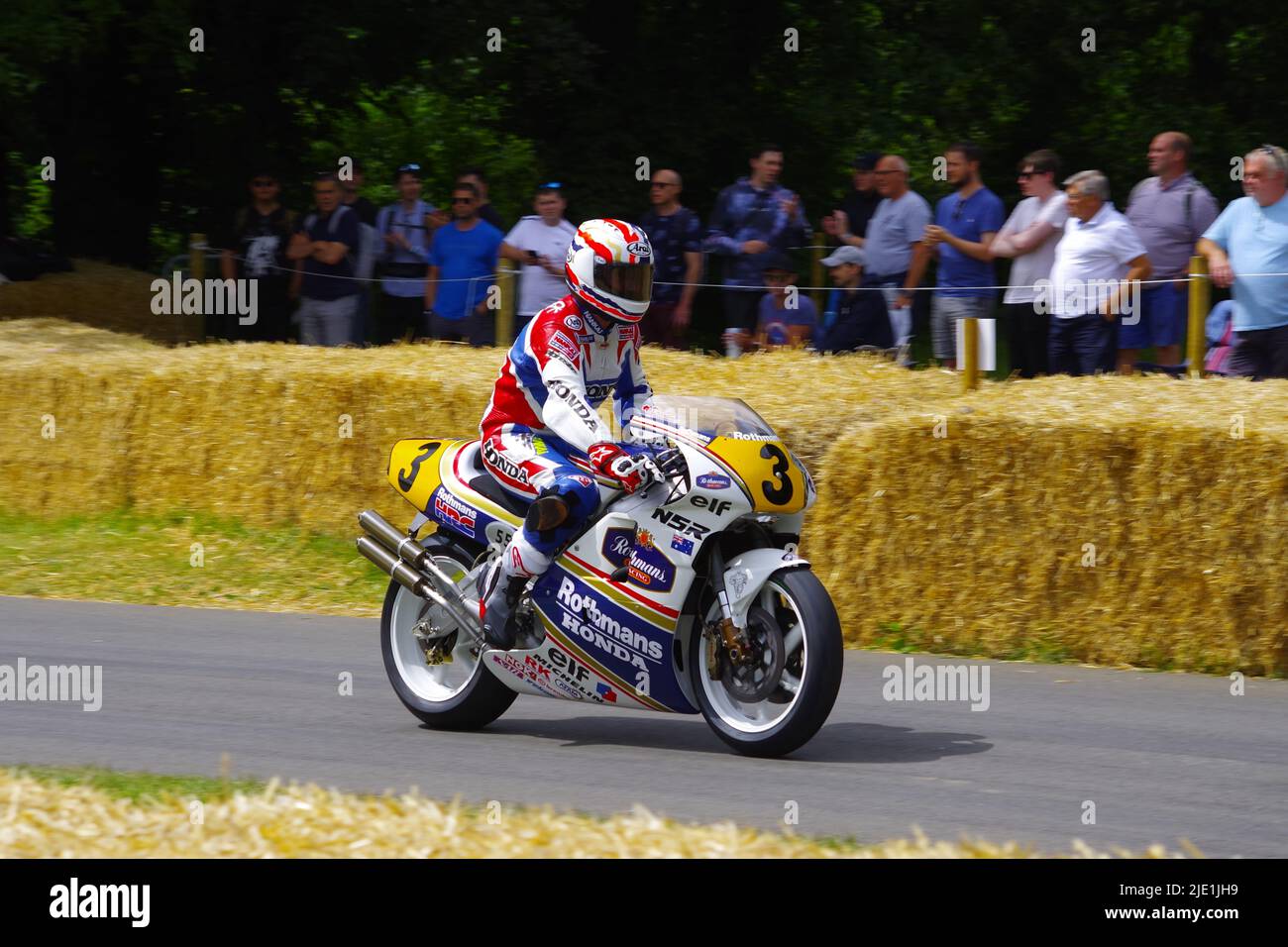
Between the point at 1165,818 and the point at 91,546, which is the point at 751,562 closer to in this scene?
the point at 1165,818

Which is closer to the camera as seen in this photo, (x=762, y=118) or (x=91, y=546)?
(x=91, y=546)

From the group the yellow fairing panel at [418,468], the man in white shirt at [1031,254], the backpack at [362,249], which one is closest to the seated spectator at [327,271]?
the backpack at [362,249]

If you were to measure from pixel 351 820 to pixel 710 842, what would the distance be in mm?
1078

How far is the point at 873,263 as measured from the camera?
1405cm

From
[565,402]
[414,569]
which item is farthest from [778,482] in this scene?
[414,569]

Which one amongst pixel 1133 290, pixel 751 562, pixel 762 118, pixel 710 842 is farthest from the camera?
pixel 762 118

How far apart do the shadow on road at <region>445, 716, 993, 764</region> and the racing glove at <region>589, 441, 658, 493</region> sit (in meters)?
1.16

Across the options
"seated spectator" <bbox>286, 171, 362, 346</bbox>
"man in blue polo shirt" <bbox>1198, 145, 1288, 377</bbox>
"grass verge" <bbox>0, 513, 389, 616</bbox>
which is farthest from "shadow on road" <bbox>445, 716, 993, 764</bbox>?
"seated spectator" <bbox>286, 171, 362, 346</bbox>

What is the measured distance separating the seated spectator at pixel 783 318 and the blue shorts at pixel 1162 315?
8.73ft

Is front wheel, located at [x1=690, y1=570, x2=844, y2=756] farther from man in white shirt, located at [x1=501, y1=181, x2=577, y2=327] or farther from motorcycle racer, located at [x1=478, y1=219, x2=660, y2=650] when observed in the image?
man in white shirt, located at [x1=501, y1=181, x2=577, y2=327]

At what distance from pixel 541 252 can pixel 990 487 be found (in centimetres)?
496

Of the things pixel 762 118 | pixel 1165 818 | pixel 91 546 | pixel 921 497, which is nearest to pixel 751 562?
pixel 1165 818

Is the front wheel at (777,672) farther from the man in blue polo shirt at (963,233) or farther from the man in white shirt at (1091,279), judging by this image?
the man in blue polo shirt at (963,233)

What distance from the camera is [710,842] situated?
5.49m
